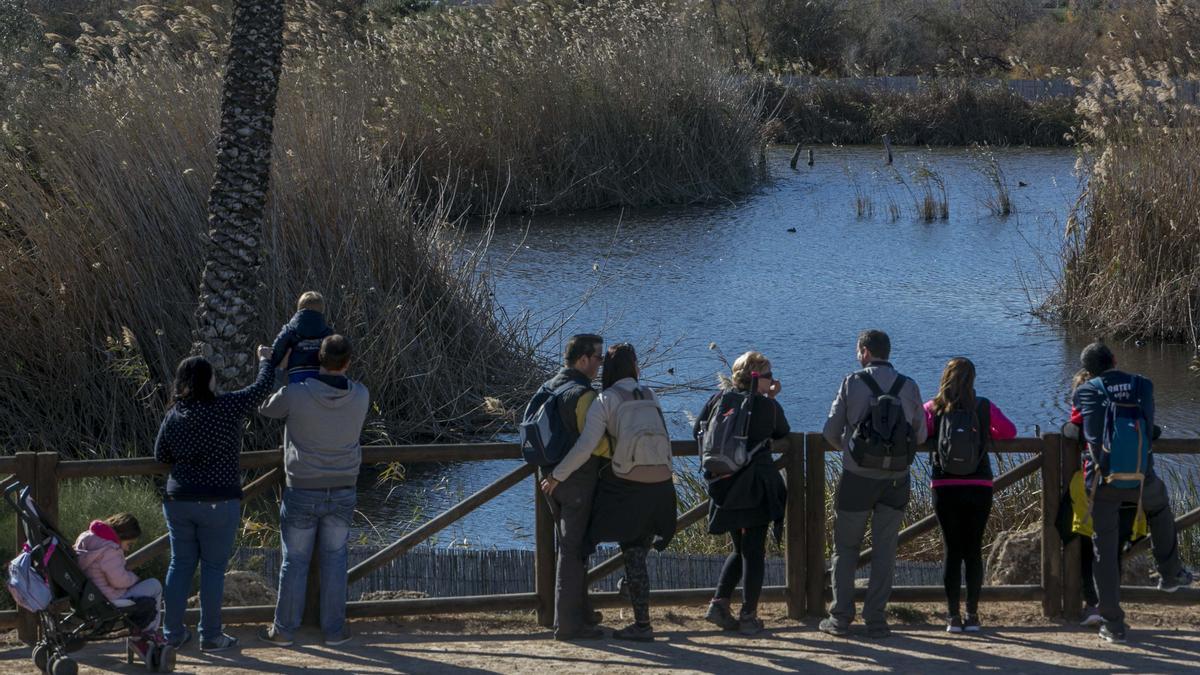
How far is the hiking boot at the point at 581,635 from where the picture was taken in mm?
6654

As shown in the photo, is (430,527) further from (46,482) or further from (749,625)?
(46,482)

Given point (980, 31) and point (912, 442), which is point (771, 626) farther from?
point (980, 31)

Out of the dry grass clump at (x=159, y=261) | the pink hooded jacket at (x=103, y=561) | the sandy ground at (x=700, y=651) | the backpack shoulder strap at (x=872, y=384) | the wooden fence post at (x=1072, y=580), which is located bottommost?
the sandy ground at (x=700, y=651)

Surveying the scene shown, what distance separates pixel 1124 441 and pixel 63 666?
173 inches

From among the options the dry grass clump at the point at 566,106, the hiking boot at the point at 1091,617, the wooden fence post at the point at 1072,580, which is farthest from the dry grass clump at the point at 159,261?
the dry grass clump at the point at 566,106

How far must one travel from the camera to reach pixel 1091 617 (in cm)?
687

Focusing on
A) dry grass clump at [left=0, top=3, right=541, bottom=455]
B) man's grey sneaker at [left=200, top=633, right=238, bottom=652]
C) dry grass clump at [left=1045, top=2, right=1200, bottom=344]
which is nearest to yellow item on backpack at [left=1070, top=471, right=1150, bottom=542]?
man's grey sneaker at [left=200, top=633, right=238, bottom=652]

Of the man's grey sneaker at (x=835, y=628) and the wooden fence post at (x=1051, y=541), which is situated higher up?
the wooden fence post at (x=1051, y=541)

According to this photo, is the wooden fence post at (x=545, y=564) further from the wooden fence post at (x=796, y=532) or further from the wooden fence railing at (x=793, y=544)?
the wooden fence post at (x=796, y=532)

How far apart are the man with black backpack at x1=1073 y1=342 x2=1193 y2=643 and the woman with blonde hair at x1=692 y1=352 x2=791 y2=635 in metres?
1.33

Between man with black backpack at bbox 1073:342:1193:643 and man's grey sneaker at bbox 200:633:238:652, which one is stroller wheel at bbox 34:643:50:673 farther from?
man with black backpack at bbox 1073:342:1193:643

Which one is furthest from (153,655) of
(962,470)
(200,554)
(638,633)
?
(962,470)

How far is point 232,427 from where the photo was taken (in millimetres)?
6223

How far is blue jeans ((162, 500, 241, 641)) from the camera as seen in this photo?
20.4ft
